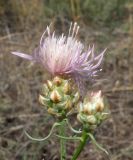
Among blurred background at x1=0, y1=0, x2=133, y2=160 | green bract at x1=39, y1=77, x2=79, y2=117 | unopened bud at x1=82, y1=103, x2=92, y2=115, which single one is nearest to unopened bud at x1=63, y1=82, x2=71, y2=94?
green bract at x1=39, y1=77, x2=79, y2=117

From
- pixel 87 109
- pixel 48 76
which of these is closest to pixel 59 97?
pixel 87 109

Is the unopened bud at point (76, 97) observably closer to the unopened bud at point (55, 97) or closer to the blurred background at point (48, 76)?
the unopened bud at point (55, 97)

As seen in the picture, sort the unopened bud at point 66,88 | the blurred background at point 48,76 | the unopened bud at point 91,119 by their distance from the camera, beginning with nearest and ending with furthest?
the unopened bud at point 91,119
the unopened bud at point 66,88
the blurred background at point 48,76

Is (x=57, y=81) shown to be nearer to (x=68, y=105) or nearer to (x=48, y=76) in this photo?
(x=68, y=105)

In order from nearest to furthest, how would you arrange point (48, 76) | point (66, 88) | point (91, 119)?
point (91, 119), point (66, 88), point (48, 76)

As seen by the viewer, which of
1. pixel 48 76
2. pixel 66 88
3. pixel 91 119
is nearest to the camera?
pixel 91 119

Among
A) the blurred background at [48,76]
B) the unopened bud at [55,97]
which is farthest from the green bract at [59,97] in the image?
the blurred background at [48,76]
